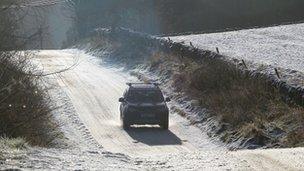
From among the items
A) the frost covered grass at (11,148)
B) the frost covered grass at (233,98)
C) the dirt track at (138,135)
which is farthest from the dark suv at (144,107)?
the frost covered grass at (11,148)

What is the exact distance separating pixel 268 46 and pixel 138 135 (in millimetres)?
19988

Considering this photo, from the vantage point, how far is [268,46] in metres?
41.5

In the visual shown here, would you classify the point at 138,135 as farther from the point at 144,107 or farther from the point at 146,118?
the point at 144,107

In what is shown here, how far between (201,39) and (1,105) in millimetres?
33976

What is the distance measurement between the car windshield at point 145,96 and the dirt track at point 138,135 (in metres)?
1.15

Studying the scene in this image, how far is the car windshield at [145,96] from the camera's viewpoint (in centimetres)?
2528

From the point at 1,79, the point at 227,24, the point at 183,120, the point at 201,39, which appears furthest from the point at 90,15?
the point at 1,79

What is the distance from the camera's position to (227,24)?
209 ft

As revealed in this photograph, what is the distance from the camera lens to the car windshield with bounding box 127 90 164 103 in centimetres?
2528

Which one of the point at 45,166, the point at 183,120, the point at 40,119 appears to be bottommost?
the point at 183,120

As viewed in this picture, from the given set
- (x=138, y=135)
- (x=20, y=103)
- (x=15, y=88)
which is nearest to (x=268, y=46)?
(x=138, y=135)

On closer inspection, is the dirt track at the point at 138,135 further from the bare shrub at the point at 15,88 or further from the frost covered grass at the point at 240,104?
the bare shrub at the point at 15,88

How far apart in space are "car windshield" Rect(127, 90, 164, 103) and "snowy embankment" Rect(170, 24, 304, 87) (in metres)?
5.25

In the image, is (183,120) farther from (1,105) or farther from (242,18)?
(242,18)
